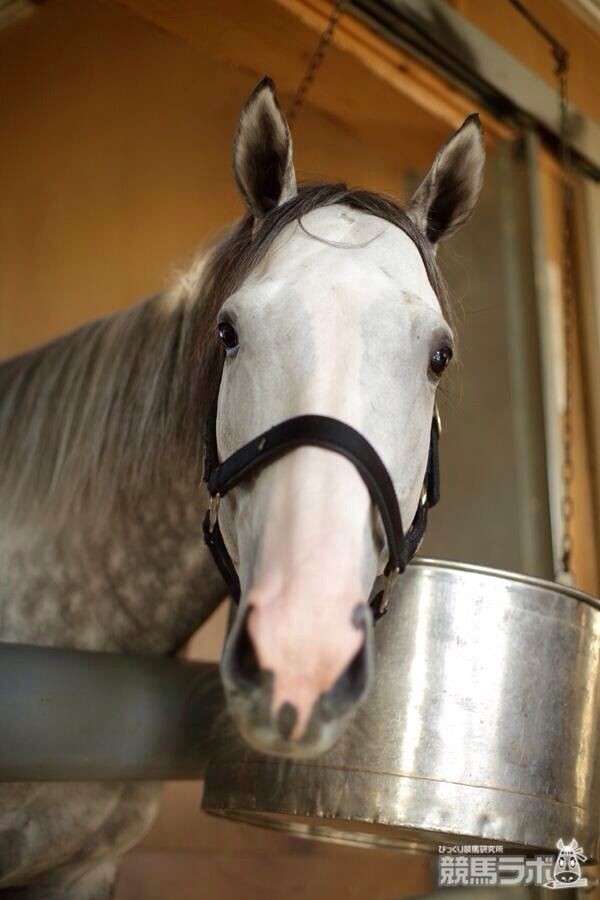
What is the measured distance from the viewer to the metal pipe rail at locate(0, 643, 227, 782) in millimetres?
980

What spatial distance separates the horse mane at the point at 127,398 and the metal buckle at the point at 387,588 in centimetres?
29

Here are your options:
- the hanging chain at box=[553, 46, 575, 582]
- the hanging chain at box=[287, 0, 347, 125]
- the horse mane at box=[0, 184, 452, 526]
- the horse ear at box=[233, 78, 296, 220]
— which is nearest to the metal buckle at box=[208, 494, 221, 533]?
the horse mane at box=[0, 184, 452, 526]

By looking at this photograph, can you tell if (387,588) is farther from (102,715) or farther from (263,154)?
(263,154)

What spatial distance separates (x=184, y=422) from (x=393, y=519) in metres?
0.42

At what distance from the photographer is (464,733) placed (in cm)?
95

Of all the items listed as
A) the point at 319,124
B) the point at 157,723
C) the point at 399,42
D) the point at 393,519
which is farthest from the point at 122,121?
the point at 393,519

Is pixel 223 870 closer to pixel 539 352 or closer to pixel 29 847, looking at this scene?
pixel 29 847

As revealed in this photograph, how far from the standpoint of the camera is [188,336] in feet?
3.78

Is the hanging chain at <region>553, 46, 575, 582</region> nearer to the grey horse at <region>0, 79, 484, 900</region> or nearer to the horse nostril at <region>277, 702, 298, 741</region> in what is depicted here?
the grey horse at <region>0, 79, 484, 900</region>

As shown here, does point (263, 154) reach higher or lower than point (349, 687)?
higher

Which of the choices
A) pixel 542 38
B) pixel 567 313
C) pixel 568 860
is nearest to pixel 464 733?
pixel 568 860

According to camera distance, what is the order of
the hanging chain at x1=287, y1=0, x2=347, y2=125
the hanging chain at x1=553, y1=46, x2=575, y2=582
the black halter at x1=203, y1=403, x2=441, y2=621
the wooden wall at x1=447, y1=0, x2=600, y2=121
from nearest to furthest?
1. the black halter at x1=203, y1=403, x2=441, y2=621
2. the hanging chain at x1=287, y1=0, x2=347, y2=125
3. the hanging chain at x1=553, y1=46, x2=575, y2=582
4. the wooden wall at x1=447, y1=0, x2=600, y2=121

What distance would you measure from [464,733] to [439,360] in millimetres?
401

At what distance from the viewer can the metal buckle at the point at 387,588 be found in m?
0.88
